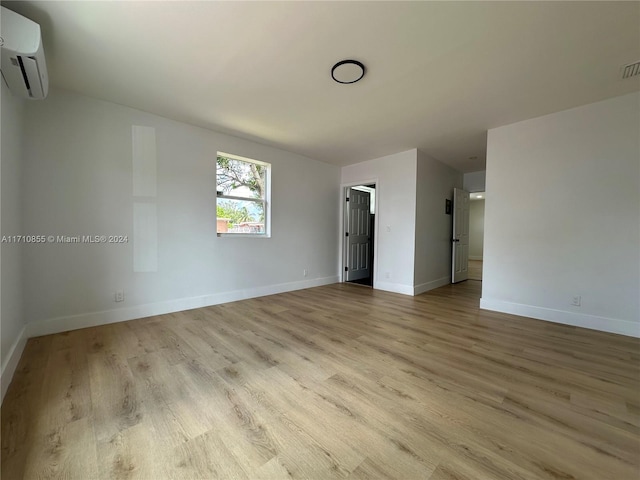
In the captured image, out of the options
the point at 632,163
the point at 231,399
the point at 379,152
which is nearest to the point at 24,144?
the point at 231,399

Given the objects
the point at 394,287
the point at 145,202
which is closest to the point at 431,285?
the point at 394,287

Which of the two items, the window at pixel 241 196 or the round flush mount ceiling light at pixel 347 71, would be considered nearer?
the round flush mount ceiling light at pixel 347 71

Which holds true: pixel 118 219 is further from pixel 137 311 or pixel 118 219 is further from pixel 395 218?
pixel 395 218

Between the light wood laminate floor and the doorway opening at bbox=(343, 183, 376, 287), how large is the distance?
2813 millimetres

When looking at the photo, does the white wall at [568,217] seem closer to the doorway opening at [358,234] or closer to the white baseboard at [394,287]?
the white baseboard at [394,287]

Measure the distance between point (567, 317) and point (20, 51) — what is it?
540 cm

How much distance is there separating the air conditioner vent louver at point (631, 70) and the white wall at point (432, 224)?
7.60 feet

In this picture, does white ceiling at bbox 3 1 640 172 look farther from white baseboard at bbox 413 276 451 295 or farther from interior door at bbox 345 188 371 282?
white baseboard at bbox 413 276 451 295

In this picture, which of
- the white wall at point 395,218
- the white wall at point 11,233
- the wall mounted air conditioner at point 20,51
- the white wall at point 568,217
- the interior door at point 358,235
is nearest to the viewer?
the wall mounted air conditioner at point 20,51

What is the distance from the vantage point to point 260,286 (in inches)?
165

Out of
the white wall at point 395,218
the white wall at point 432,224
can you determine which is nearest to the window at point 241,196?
the white wall at point 395,218

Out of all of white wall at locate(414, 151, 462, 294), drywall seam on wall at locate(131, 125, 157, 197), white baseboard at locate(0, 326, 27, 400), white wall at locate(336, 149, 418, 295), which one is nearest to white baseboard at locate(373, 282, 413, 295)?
white wall at locate(336, 149, 418, 295)

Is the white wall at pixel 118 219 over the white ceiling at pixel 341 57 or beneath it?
beneath

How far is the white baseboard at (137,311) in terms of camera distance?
2527 mm
